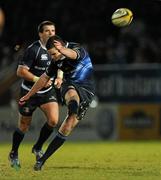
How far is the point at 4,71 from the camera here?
25.6 m

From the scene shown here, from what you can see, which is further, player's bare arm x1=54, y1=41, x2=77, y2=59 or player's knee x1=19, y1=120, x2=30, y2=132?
player's knee x1=19, y1=120, x2=30, y2=132

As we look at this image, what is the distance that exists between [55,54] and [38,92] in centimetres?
194

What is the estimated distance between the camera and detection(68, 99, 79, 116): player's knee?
1146cm

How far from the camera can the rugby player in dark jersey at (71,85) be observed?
11.4m

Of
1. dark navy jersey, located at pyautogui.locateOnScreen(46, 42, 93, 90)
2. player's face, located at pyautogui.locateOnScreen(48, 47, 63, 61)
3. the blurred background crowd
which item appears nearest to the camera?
player's face, located at pyautogui.locateOnScreen(48, 47, 63, 61)

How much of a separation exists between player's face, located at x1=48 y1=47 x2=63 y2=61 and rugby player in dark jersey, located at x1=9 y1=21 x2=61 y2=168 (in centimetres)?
139

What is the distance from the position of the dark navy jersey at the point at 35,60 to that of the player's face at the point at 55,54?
154 centimetres

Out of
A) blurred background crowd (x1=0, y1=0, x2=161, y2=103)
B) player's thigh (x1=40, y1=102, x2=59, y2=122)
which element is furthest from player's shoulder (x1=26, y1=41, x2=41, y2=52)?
blurred background crowd (x1=0, y1=0, x2=161, y2=103)

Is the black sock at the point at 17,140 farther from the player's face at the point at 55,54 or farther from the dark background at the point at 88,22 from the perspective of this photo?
the dark background at the point at 88,22

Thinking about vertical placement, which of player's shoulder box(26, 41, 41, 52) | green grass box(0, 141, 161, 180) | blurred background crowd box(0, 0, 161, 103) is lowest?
blurred background crowd box(0, 0, 161, 103)

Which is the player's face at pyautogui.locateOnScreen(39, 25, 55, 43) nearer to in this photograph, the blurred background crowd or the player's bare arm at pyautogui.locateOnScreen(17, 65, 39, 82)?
the player's bare arm at pyautogui.locateOnScreen(17, 65, 39, 82)

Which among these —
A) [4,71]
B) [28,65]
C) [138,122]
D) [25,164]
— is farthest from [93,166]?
[4,71]

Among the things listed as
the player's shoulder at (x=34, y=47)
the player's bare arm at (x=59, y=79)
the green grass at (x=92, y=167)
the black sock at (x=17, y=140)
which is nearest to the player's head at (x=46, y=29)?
the player's shoulder at (x=34, y=47)

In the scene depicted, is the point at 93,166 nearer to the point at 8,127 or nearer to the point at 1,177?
the point at 1,177
